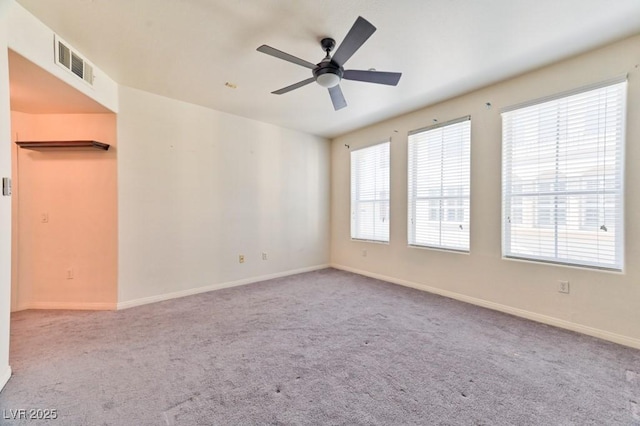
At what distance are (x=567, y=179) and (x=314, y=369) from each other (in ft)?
10.1

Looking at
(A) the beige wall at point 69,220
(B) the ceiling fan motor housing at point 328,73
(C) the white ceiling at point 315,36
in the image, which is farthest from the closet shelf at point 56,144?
(B) the ceiling fan motor housing at point 328,73

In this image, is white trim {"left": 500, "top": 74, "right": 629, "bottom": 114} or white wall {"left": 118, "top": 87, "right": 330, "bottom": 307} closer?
white trim {"left": 500, "top": 74, "right": 629, "bottom": 114}

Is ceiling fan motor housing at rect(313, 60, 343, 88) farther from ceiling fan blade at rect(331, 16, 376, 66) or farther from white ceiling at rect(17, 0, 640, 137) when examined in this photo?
white ceiling at rect(17, 0, 640, 137)

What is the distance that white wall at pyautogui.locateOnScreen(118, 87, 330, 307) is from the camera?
338cm

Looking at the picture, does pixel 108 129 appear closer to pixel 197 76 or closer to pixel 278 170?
pixel 197 76

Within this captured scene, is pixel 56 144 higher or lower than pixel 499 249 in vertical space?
higher

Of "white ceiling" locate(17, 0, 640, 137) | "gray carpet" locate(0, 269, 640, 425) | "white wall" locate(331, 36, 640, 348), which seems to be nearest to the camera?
"gray carpet" locate(0, 269, 640, 425)

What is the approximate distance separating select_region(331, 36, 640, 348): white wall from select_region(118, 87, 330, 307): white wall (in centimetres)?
137

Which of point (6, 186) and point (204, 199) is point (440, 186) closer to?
point (204, 199)

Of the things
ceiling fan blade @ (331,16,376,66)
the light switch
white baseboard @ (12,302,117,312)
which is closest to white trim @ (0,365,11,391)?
the light switch

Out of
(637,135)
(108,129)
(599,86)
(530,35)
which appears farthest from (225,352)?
(599,86)

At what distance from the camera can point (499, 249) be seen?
10.5 ft

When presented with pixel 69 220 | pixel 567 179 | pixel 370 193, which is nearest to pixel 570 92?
pixel 567 179

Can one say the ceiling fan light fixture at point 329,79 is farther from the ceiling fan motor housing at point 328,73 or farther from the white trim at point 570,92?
the white trim at point 570,92
